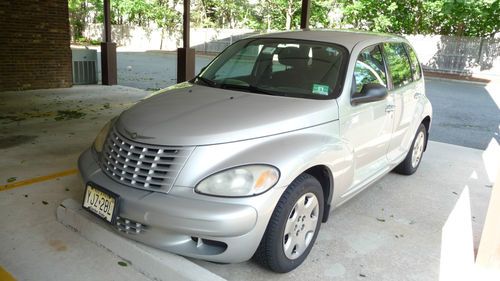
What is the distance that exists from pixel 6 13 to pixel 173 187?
27.6 feet

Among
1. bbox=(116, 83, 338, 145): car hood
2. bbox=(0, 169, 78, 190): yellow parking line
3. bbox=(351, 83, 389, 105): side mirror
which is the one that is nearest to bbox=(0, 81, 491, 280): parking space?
bbox=(0, 169, 78, 190): yellow parking line

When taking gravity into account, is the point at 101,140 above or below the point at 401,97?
below

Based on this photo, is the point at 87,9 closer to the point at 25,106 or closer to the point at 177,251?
the point at 25,106

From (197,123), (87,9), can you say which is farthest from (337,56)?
(87,9)

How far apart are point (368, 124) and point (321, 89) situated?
0.58 m

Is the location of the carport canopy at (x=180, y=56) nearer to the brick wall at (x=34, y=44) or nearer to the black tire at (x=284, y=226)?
the brick wall at (x=34, y=44)

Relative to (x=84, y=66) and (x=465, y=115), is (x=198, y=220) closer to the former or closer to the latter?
(x=465, y=115)

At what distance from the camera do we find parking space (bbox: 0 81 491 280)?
294 cm

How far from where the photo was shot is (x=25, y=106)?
795 centimetres

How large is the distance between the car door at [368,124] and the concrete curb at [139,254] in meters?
1.45

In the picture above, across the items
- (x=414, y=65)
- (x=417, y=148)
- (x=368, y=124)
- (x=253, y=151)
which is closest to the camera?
(x=253, y=151)

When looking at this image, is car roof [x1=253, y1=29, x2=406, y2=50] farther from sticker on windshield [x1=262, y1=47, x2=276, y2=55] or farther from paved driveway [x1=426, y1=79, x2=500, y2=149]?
paved driveway [x1=426, y1=79, x2=500, y2=149]

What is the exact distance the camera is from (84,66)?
11062mm

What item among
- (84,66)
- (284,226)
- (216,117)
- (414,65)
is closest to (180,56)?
(84,66)
